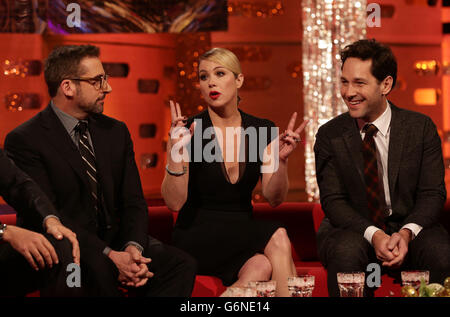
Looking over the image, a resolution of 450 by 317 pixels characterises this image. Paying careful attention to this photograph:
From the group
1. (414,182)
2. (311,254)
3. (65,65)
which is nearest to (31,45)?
(65,65)

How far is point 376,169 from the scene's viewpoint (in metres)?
2.90

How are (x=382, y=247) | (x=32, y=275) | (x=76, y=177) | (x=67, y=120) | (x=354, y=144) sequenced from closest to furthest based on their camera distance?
(x=32, y=275) → (x=382, y=247) → (x=76, y=177) → (x=67, y=120) → (x=354, y=144)

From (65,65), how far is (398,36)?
413cm

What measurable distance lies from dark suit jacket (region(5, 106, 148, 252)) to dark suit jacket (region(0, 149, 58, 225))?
0.10 metres

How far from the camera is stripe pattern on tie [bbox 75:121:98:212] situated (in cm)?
274

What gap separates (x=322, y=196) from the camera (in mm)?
2928

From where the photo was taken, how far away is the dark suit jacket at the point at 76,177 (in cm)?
267

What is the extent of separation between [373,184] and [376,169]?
69mm

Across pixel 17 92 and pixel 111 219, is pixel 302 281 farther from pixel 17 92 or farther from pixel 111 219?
pixel 17 92

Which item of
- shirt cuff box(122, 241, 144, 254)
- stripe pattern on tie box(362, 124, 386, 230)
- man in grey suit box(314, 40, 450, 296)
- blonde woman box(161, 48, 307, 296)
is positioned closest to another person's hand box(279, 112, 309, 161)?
blonde woman box(161, 48, 307, 296)

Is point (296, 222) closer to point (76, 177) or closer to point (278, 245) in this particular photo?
point (278, 245)

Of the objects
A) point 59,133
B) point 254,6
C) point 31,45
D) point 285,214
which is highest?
point 254,6

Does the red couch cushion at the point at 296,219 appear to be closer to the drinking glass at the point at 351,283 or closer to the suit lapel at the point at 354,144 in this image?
the suit lapel at the point at 354,144

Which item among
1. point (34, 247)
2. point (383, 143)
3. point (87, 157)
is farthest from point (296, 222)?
point (34, 247)
